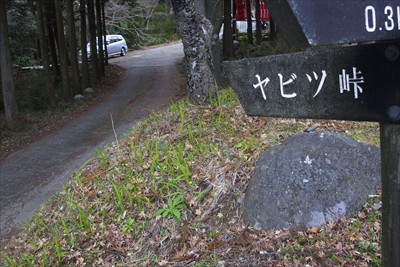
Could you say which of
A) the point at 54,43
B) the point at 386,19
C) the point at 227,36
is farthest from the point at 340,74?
the point at 54,43

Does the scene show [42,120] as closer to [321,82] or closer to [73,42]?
[73,42]

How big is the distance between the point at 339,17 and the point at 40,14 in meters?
17.3

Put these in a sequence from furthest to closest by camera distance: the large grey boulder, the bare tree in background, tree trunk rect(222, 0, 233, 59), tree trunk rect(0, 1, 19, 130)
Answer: the bare tree in background → tree trunk rect(222, 0, 233, 59) → tree trunk rect(0, 1, 19, 130) → the large grey boulder

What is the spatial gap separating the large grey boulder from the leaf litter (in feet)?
0.37

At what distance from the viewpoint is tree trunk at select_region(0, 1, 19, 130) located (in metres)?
13.5

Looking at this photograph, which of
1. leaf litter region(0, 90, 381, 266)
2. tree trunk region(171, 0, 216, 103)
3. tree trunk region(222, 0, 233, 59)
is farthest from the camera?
tree trunk region(222, 0, 233, 59)

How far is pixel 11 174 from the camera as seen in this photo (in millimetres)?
10203

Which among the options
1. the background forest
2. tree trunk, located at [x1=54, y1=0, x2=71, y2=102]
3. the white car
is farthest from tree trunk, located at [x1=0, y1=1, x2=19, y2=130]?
the white car

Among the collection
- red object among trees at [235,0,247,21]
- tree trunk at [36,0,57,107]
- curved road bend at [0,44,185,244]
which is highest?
red object among trees at [235,0,247,21]

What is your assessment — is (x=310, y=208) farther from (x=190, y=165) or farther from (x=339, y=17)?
(x=339, y=17)

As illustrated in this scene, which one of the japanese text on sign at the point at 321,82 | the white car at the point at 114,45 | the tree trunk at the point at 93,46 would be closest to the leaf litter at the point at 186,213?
the japanese text on sign at the point at 321,82

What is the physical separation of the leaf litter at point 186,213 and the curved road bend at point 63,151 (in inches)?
68.3

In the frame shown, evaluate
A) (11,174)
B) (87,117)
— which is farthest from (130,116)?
(11,174)

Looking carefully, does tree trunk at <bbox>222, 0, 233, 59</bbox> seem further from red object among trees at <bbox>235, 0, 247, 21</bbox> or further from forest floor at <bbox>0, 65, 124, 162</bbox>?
red object among trees at <bbox>235, 0, 247, 21</bbox>
